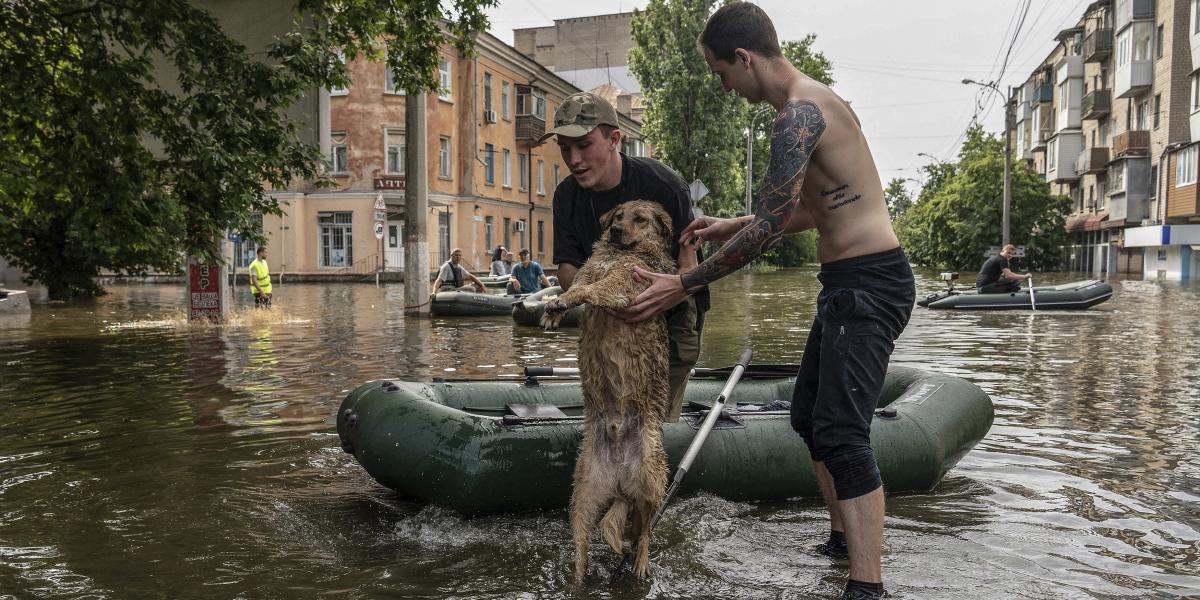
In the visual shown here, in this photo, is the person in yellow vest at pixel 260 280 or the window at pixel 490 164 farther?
the window at pixel 490 164

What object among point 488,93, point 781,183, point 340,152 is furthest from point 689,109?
point 781,183

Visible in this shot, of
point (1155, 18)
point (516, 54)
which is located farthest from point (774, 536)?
point (1155, 18)

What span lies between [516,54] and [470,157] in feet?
22.4

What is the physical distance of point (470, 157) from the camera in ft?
148

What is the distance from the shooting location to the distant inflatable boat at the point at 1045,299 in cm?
2023

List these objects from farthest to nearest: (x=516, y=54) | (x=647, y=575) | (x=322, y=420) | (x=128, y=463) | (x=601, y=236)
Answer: (x=516, y=54) → (x=322, y=420) → (x=128, y=463) → (x=601, y=236) → (x=647, y=575)

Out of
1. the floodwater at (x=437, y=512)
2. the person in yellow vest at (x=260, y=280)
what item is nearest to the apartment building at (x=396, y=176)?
the person in yellow vest at (x=260, y=280)

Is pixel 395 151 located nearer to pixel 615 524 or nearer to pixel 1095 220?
pixel 1095 220

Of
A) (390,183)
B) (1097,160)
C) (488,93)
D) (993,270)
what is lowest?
(993,270)

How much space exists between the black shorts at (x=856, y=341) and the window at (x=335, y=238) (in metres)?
40.2

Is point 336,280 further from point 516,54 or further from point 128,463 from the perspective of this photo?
point 128,463

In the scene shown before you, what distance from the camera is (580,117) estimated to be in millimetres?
4438

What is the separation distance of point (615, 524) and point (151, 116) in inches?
385

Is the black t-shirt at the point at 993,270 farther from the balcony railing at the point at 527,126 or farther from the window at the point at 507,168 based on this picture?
the balcony railing at the point at 527,126
